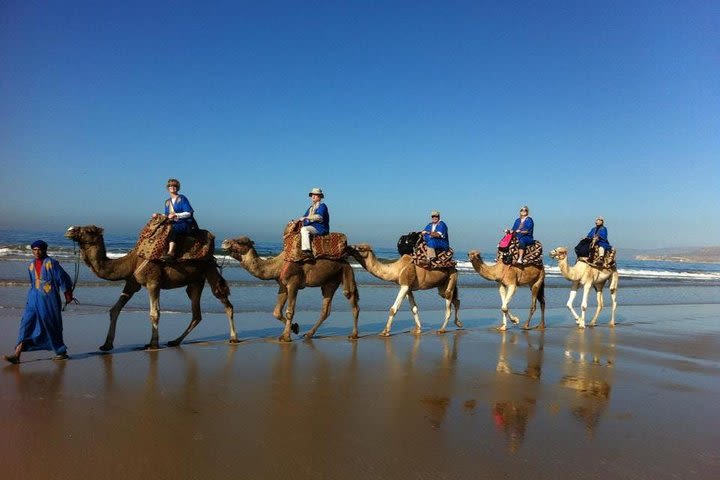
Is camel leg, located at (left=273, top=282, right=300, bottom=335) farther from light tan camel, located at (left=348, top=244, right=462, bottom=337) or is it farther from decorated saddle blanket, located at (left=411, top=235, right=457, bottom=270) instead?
decorated saddle blanket, located at (left=411, top=235, right=457, bottom=270)

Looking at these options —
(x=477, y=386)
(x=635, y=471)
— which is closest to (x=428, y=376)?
(x=477, y=386)

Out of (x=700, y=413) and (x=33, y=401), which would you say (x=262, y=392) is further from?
(x=700, y=413)

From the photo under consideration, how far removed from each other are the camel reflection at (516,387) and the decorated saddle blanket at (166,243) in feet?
16.4

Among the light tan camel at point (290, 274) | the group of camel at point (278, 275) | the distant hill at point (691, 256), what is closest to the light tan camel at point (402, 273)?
the group of camel at point (278, 275)

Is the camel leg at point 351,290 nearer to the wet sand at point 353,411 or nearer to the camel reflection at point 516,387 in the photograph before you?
the wet sand at point 353,411

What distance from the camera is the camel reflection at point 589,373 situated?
19.1 ft

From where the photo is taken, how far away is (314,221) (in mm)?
9773

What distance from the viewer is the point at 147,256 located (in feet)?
27.3

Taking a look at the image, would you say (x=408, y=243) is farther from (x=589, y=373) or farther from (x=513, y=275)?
(x=589, y=373)

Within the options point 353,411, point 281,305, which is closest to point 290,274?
point 281,305

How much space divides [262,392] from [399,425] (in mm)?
1777

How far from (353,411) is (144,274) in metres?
4.45

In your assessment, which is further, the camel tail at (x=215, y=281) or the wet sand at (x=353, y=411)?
the camel tail at (x=215, y=281)

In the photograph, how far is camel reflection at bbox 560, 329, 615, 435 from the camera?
19.1 ft
